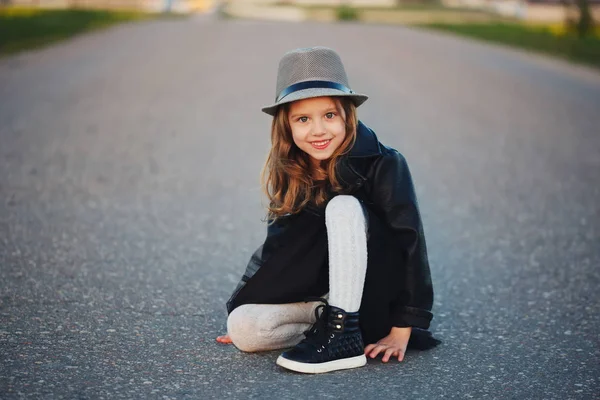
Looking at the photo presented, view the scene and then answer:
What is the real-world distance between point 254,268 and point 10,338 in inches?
36.7

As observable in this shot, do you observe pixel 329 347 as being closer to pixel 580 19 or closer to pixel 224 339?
pixel 224 339

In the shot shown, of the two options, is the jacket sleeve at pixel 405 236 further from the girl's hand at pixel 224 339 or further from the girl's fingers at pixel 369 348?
the girl's hand at pixel 224 339

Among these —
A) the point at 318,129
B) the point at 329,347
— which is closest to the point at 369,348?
the point at 329,347

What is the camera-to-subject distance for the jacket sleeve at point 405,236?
3340mm

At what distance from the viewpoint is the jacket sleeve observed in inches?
131

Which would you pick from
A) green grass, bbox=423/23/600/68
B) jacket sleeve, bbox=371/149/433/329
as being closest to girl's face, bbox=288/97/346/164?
jacket sleeve, bbox=371/149/433/329

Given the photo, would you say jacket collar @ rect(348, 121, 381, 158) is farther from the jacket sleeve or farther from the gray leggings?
the gray leggings

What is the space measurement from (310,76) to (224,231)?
2376 millimetres

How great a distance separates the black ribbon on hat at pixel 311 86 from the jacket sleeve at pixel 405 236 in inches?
11.3

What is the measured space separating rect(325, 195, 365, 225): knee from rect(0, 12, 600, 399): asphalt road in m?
0.52

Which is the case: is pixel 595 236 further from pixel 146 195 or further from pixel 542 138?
pixel 542 138

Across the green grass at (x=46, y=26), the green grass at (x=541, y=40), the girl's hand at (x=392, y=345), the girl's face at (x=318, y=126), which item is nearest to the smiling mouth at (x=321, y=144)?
the girl's face at (x=318, y=126)

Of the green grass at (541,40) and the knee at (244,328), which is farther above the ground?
the green grass at (541,40)

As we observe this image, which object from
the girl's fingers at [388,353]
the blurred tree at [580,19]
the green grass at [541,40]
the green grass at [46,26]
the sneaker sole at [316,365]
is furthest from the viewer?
the blurred tree at [580,19]
